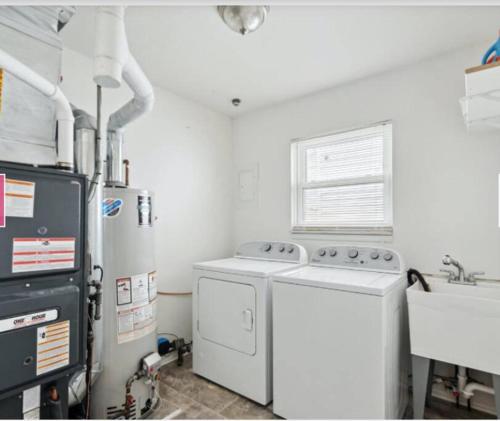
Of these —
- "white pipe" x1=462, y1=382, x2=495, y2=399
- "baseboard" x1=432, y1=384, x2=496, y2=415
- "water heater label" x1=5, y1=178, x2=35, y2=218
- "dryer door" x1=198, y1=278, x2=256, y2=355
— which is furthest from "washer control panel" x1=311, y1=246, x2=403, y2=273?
"water heater label" x1=5, y1=178, x2=35, y2=218

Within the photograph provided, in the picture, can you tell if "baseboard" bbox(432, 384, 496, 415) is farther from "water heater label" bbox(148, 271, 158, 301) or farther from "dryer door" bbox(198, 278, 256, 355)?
"water heater label" bbox(148, 271, 158, 301)

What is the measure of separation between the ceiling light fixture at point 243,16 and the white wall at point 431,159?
1.16 m

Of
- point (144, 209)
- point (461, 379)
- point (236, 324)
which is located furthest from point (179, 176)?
point (461, 379)

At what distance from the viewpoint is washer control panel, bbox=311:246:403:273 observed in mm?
2004

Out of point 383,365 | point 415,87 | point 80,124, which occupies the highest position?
point 415,87

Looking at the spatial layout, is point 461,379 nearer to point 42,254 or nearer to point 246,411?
point 246,411

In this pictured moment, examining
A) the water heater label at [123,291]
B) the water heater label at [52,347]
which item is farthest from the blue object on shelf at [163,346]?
the water heater label at [52,347]

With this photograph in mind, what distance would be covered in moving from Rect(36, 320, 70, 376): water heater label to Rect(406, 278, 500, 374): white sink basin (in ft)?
5.82

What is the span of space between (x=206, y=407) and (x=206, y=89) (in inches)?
97.5

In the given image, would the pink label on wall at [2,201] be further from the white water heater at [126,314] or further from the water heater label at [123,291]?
the water heater label at [123,291]

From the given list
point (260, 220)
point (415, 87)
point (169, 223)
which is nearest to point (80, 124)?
point (169, 223)

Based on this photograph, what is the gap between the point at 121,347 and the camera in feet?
5.62

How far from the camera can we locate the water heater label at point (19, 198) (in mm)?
1085

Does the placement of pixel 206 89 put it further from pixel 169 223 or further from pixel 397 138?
pixel 397 138
